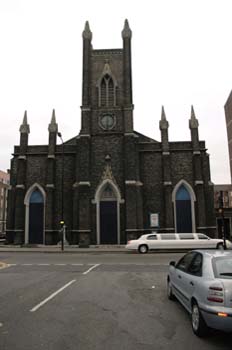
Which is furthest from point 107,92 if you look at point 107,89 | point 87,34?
point 87,34

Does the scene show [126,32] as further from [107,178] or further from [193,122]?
[107,178]

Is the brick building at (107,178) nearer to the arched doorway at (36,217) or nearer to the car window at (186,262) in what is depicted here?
the arched doorway at (36,217)

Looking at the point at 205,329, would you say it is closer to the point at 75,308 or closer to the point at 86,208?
the point at 75,308

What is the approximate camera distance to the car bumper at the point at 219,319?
14.1 feet

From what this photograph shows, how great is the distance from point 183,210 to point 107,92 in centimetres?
1501

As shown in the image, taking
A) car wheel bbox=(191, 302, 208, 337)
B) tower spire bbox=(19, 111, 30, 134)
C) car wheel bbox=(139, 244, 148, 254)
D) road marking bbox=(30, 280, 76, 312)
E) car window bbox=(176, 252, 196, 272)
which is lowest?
car wheel bbox=(139, 244, 148, 254)

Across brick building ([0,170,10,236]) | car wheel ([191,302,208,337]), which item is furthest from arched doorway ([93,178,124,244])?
brick building ([0,170,10,236])

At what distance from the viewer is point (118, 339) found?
4.68 m

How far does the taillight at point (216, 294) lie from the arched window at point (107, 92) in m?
28.6

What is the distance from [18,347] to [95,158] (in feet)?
84.9

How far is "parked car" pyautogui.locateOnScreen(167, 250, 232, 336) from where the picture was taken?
4.39 m

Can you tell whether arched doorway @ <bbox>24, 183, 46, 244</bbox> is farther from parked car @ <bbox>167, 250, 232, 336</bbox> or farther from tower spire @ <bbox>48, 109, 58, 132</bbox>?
parked car @ <bbox>167, 250, 232, 336</bbox>

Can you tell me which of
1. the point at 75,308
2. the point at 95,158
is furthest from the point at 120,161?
the point at 75,308

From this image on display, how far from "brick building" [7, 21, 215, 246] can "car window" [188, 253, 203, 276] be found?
70.4 feet
